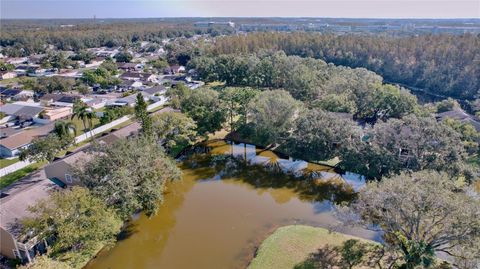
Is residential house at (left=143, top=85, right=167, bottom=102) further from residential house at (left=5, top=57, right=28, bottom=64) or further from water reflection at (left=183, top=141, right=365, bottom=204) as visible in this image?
residential house at (left=5, top=57, right=28, bottom=64)

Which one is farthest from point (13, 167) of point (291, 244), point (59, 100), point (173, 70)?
point (173, 70)

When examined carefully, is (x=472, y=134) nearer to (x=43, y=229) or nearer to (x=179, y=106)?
(x=179, y=106)

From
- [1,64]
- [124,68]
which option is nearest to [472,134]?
[124,68]

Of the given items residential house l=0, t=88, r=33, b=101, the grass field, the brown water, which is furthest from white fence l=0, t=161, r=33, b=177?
residential house l=0, t=88, r=33, b=101

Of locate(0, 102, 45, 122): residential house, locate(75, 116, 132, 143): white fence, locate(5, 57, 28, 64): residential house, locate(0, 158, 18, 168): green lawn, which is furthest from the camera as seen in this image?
locate(5, 57, 28, 64): residential house

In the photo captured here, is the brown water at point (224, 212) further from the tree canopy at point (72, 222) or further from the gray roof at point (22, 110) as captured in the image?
the gray roof at point (22, 110)
